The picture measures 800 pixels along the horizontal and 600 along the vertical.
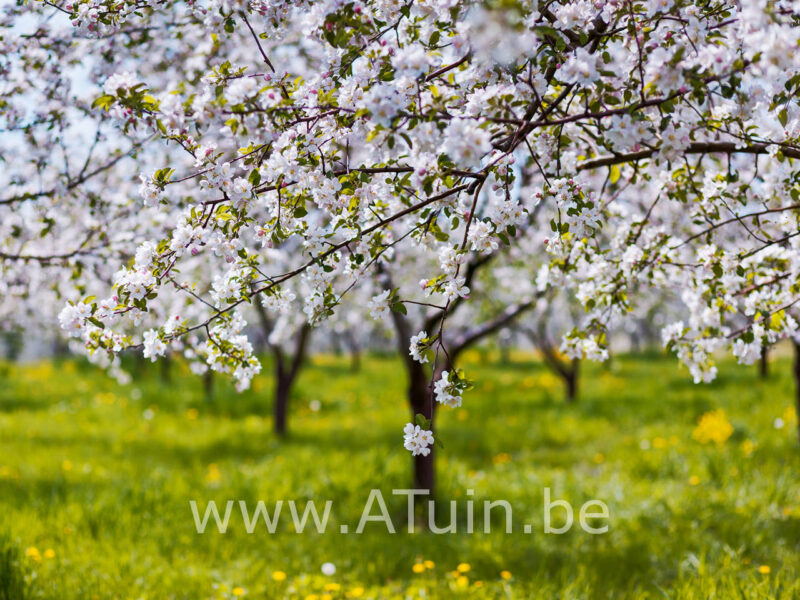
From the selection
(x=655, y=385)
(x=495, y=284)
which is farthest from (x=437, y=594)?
(x=655, y=385)

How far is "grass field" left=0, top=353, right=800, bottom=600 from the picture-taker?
398 centimetres

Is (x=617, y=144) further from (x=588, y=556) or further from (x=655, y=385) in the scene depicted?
(x=655, y=385)

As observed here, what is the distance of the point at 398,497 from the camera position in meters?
5.66

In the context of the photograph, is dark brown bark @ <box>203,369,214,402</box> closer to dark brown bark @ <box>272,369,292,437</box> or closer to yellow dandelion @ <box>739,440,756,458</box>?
dark brown bark @ <box>272,369,292,437</box>

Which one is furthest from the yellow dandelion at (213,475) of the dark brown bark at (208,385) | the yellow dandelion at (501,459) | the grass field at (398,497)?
the dark brown bark at (208,385)

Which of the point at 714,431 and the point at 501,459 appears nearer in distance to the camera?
the point at 714,431

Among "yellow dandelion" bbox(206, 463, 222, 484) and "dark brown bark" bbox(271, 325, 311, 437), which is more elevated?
"dark brown bark" bbox(271, 325, 311, 437)

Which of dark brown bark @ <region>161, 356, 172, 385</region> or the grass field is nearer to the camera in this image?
the grass field

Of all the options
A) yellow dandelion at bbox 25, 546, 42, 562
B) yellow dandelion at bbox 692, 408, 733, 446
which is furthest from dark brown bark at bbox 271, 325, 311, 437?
yellow dandelion at bbox 692, 408, 733, 446

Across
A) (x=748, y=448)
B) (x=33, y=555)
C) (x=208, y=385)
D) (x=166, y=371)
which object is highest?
(x=166, y=371)

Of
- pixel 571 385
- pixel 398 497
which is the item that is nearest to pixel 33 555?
pixel 398 497

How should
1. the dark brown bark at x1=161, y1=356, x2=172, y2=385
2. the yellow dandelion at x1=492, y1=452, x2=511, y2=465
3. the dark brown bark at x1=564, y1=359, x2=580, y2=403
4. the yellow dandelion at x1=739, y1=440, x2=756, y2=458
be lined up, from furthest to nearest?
the dark brown bark at x1=161, y1=356, x2=172, y2=385, the dark brown bark at x1=564, y1=359, x2=580, y2=403, the yellow dandelion at x1=492, y1=452, x2=511, y2=465, the yellow dandelion at x1=739, y1=440, x2=756, y2=458

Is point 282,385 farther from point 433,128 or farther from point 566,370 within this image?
point 433,128

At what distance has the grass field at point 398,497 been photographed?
3.98 m
